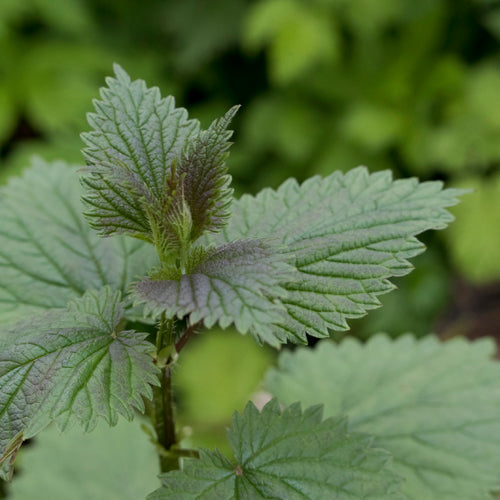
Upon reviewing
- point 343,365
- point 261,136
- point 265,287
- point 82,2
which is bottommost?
point 265,287

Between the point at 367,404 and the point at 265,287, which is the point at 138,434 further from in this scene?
the point at 265,287

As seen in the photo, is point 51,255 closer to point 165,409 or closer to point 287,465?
point 165,409

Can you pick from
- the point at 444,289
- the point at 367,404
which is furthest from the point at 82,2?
the point at 367,404

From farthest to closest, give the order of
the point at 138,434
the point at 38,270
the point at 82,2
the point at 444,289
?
the point at 82,2
the point at 444,289
the point at 138,434
the point at 38,270

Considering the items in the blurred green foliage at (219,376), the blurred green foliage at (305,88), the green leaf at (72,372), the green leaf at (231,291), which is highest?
the blurred green foliage at (305,88)

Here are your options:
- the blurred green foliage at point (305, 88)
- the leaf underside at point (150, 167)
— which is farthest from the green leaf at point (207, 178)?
the blurred green foliage at point (305, 88)

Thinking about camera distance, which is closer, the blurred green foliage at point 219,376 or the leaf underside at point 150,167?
the leaf underside at point 150,167

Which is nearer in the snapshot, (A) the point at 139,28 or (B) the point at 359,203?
(B) the point at 359,203

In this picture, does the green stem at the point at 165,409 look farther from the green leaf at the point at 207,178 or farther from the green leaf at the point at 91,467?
the green leaf at the point at 91,467
